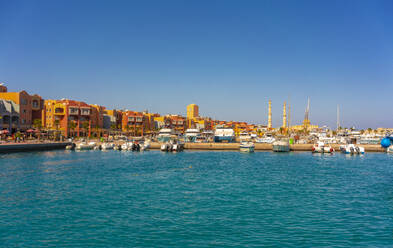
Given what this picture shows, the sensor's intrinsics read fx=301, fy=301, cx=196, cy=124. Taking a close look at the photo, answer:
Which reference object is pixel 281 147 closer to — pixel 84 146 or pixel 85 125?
pixel 84 146

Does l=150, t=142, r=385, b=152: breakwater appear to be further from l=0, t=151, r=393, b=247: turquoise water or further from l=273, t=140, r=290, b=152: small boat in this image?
l=0, t=151, r=393, b=247: turquoise water

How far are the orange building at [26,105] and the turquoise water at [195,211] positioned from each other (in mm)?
78004

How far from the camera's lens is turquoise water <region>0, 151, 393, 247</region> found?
58.7ft

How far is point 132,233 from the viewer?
18703 millimetres

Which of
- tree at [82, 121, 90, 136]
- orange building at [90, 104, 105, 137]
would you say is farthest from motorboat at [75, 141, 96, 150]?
orange building at [90, 104, 105, 137]

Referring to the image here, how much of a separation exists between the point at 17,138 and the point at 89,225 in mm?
82754

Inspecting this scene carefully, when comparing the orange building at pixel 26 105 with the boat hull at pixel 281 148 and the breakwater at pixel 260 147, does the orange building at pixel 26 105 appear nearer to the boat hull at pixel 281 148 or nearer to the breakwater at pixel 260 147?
the breakwater at pixel 260 147

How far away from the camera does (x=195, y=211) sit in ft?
77.2

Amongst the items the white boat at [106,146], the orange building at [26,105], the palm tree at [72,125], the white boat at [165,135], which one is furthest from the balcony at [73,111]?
the white boat at [165,135]

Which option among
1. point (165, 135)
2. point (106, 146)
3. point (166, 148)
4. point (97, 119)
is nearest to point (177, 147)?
point (166, 148)

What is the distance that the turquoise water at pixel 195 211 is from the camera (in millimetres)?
17891

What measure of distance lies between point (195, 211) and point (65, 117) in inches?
4364

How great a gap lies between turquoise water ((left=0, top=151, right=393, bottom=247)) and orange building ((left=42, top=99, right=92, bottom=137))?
85992mm

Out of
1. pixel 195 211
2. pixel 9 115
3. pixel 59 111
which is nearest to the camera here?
pixel 195 211
